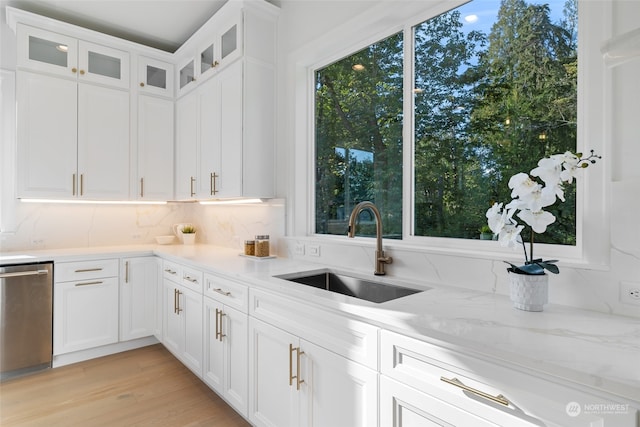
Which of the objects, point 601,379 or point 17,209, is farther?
point 17,209

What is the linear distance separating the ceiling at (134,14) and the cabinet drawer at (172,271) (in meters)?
2.16

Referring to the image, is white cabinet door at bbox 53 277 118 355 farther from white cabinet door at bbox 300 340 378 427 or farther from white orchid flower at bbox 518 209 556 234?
white orchid flower at bbox 518 209 556 234

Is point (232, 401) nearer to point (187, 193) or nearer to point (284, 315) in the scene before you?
point (284, 315)

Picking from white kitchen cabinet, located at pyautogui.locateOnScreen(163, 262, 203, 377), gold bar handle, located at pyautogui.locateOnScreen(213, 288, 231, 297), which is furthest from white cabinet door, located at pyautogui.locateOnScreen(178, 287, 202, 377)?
gold bar handle, located at pyautogui.locateOnScreen(213, 288, 231, 297)

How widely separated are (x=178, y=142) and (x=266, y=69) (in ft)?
4.60

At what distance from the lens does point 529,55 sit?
158 centimetres

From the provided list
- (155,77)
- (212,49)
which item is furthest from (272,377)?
(155,77)

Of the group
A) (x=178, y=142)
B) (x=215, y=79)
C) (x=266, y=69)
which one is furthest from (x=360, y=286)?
(x=178, y=142)

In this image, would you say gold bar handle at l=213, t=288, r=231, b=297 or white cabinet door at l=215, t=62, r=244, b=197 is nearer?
gold bar handle at l=213, t=288, r=231, b=297

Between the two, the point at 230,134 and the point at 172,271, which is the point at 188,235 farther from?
the point at 230,134

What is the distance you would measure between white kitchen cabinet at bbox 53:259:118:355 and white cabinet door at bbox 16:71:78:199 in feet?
2.31

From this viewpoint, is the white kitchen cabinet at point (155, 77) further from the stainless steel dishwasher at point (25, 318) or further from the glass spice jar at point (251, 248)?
the glass spice jar at point (251, 248)

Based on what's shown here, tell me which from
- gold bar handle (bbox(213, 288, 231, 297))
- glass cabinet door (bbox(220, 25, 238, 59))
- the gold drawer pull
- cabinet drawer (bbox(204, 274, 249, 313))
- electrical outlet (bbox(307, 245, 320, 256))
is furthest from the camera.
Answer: glass cabinet door (bbox(220, 25, 238, 59))

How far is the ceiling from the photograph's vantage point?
2.99 metres
